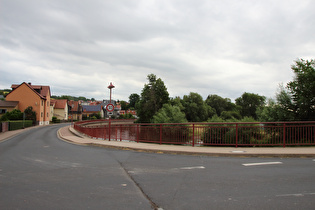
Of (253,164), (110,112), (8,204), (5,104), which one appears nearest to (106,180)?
(8,204)

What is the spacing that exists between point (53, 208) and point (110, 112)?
1235 cm

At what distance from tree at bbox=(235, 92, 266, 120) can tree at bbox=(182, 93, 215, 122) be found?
83.8 feet

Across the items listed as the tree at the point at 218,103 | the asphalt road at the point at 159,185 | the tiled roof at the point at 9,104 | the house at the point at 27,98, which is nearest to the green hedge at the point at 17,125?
the house at the point at 27,98

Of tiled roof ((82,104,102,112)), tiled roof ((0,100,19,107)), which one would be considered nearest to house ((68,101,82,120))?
tiled roof ((82,104,102,112))

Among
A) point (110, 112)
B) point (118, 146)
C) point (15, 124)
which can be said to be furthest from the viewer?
point (15, 124)

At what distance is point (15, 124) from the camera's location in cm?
3519

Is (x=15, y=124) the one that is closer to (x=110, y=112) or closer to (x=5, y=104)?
(x=5, y=104)

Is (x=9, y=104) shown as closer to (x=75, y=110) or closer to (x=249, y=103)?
(x=75, y=110)

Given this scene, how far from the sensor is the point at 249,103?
105m

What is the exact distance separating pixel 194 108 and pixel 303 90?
73450mm

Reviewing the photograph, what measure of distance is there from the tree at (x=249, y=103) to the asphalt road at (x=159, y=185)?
4061 inches

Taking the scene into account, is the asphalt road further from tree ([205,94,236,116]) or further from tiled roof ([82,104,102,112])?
tree ([205,94,236,116])

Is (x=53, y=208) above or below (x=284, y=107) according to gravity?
below

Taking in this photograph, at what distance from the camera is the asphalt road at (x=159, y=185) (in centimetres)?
400
